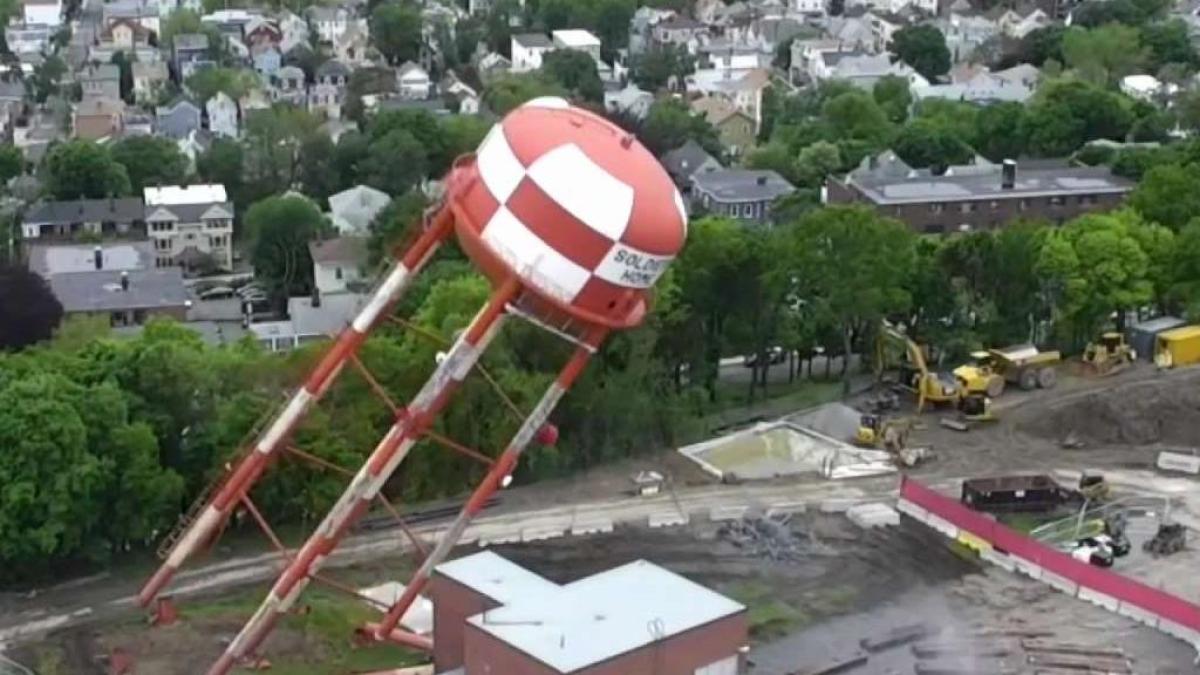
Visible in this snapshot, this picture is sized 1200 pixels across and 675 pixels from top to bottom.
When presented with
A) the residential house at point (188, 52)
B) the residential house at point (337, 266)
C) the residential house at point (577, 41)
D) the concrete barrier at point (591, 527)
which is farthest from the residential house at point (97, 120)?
the concrete barrier at point (591, 527)

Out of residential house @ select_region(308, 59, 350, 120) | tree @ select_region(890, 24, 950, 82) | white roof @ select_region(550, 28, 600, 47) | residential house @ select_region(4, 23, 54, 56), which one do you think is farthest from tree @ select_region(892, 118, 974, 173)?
residential house @ select_region(4, 23, 54, 56)

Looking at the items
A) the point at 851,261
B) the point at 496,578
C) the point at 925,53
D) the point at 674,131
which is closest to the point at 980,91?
the point at 925,53

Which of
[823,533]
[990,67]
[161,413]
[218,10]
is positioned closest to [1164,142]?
[990,67]

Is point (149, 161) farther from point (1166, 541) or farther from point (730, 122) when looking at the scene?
point (1166, 541)

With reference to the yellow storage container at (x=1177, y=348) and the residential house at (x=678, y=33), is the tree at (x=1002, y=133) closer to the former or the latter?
the yellow storage container at (x=1177, y=348)

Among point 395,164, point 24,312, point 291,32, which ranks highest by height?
point 291,32

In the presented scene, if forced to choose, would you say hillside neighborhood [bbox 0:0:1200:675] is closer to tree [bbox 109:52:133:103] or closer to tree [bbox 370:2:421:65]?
tree [bbox 109:52:133:103]

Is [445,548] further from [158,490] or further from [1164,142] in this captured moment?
[1164,142]
